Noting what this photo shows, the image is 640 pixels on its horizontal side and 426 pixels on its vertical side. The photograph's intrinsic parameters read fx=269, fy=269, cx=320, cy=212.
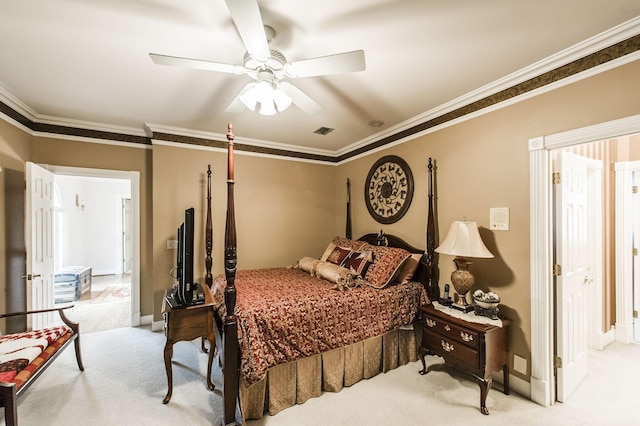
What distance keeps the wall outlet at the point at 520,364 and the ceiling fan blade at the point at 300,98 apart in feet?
8.76

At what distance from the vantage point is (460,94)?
258 centimetres

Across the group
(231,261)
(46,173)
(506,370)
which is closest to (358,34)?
(231,261)

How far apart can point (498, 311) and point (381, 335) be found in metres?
1.03

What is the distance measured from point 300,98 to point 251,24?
777 mm

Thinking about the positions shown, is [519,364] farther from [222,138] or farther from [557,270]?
[222,138]

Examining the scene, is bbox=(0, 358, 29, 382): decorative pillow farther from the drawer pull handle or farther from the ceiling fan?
the drawer pull handle

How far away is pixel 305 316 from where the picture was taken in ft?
7.14

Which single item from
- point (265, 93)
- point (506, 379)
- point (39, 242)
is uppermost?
point (265, 93)

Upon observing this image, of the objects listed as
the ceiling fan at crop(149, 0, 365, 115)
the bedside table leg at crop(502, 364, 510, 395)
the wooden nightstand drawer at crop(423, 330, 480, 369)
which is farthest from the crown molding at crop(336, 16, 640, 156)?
the bedside table leg at crop(502, 364, 510, 395)

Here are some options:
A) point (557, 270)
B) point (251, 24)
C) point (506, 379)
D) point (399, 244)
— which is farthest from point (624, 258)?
point (251, 24)

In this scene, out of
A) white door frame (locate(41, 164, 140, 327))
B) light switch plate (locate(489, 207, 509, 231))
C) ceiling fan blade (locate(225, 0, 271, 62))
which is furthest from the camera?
white door frame (locate(41, 164, 140, 327))

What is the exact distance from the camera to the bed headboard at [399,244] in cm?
295

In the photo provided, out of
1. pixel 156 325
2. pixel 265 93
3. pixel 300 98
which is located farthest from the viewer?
pixel 156 325

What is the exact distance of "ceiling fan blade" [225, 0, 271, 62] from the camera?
46.1 inches
